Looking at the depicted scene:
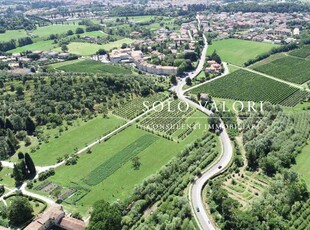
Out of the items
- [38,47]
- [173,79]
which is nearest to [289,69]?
[173,79]

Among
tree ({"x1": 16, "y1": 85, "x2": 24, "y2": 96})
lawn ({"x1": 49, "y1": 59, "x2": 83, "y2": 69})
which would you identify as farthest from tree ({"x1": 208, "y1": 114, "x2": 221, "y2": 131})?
lawn ({"x1": 49, "y1": 59, "x2": 83, "y2": 69})

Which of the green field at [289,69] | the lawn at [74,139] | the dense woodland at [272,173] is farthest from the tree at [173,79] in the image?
the dense woodland at [272,173]

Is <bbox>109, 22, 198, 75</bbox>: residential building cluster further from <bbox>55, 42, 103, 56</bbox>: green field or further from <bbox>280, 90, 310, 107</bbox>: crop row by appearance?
<bbox>280, 90, 310, 107</bbox>: crop row

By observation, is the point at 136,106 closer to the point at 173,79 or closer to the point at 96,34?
the point at 173,79

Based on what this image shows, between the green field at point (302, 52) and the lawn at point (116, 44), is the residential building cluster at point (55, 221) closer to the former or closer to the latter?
the green field at point (302, 52)

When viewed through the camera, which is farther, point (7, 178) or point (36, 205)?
point (7, 178)

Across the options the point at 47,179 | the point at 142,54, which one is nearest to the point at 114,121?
the point at 47,179
